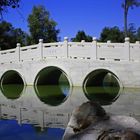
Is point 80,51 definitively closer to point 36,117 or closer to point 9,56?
point 9,56

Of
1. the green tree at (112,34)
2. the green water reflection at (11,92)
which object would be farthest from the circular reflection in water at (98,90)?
the green tree at (112,34)

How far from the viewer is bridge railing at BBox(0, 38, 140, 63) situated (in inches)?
830

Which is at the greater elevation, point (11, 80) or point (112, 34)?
point (112, 34)

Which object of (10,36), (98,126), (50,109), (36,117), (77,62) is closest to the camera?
(98,126)

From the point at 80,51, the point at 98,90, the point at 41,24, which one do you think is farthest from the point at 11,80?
the point at 41,24

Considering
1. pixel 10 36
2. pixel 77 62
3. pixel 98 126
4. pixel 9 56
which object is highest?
pixel 10 36

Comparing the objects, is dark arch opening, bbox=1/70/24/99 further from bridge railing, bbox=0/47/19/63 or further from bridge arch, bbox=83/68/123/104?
bridge arch, bbox=83/68/123/104

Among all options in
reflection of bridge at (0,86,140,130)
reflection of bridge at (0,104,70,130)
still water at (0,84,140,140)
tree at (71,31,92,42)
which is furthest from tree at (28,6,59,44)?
reflection of bridge at (0,104,70,130)

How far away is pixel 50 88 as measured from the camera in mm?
26094

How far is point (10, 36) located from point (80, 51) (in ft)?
78.2

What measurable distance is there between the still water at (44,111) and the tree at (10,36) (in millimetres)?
19626

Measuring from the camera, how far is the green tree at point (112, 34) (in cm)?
4721

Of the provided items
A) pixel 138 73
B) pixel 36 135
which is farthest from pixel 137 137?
pixel 138 73

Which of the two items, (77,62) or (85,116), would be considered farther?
(77,62)
